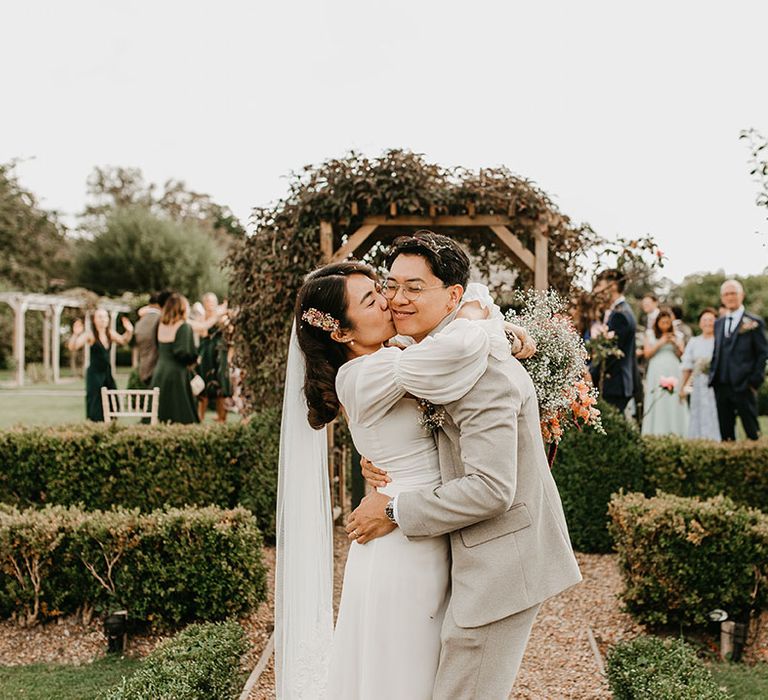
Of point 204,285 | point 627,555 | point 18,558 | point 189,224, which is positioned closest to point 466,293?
point 627,555

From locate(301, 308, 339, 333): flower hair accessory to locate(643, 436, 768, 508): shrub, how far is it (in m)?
4.56

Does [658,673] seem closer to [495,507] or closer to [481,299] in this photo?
[495,507]

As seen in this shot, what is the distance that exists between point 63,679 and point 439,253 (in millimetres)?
3212

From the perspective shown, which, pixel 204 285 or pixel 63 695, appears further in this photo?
pixel 204 285

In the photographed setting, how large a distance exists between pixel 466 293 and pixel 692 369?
8425mm

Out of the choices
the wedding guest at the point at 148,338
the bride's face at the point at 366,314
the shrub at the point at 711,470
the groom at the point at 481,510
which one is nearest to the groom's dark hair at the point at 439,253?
the groom at the point at 481,510

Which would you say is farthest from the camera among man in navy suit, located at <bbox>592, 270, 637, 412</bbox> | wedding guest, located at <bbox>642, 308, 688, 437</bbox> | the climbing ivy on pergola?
wedding guest, located at <bbox>642, 308, 688, 437</bbox>

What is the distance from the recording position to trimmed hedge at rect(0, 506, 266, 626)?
461 centimetres

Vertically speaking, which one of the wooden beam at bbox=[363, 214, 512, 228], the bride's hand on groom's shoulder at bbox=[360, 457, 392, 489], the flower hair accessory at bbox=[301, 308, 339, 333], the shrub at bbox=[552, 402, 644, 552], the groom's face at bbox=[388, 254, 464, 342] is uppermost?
the wooden beam at bbox=[363, 214, 512, 228]

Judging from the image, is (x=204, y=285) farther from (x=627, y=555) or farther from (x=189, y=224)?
(x=627, y=555)

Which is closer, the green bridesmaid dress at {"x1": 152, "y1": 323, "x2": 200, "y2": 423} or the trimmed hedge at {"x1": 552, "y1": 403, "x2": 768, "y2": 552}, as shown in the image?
the trimmed hedge at {"x1": 552, "y1": 403, "x2": 768, "y2": 552}

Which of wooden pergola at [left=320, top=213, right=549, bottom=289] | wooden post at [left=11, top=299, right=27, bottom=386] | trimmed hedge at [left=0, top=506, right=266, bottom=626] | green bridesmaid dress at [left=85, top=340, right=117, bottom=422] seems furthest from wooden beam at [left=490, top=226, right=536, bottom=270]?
wooden post at [left=11, top=299, right=27, bottom=386]

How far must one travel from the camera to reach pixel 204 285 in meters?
38.8

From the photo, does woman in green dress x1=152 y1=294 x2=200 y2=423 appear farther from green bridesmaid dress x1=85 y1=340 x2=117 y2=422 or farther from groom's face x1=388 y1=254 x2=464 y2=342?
groom's face x1=388 y1=254 x2=464 y2=342
